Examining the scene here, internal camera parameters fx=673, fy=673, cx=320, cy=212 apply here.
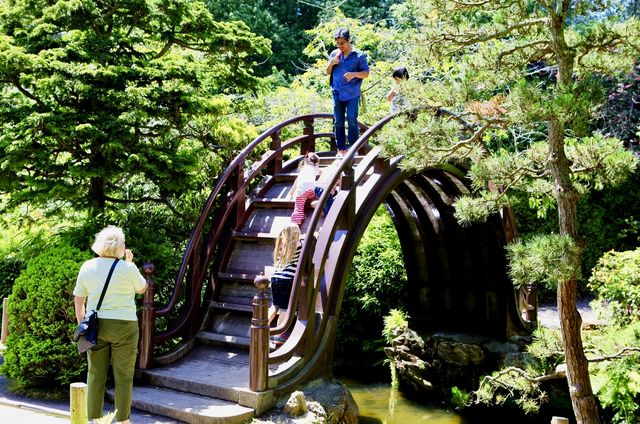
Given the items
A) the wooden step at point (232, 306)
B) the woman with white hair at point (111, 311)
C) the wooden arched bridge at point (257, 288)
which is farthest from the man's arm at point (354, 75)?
the woman with white hair at point (111, 311)

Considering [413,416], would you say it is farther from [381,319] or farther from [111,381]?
[111,381]

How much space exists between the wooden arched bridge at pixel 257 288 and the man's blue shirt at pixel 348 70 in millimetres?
777

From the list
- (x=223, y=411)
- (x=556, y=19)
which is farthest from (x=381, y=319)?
(x=556, y=19)

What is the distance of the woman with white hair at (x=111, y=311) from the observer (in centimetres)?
505

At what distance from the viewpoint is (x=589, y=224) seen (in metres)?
14.6

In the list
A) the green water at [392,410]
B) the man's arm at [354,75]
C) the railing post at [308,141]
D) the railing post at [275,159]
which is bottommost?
the green water at [392,410]

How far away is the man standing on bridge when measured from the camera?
27.7 ft

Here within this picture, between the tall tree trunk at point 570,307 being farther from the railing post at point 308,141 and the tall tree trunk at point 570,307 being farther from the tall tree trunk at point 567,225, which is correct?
the railing post at point 308,141

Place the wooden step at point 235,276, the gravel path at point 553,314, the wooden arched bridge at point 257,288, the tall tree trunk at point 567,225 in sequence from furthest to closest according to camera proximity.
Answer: the gravel path at point 553,314 → the wooden step at point 235,276 → the wooden arched bridge at point 257,288 → the tall tree trunk at point 567,225

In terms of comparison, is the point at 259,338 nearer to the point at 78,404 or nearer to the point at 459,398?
the point at 78,404

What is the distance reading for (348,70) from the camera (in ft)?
28.1

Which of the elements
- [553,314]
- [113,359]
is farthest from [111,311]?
[553,314]

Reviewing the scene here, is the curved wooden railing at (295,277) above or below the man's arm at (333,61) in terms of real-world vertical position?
below

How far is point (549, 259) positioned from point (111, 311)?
3.35 meters
